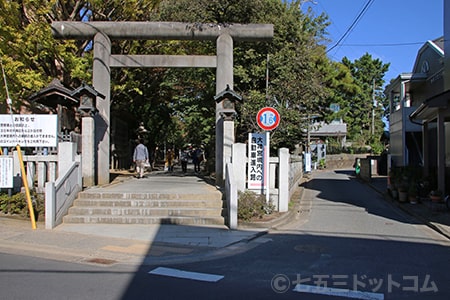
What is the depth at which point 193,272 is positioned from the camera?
649 cm

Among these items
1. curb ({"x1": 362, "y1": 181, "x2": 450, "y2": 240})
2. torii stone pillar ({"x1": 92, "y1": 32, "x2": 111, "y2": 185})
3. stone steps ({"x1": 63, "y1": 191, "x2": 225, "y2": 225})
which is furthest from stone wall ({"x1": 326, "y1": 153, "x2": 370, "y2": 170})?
stone steps ({"x1": 63, "y1": 191, "x2": 225, "y2": 225})

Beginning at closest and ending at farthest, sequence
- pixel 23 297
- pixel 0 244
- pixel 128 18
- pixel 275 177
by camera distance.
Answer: pixel 23 297 → pixel 0 244 → pixel 275 177 → pixel 128 18

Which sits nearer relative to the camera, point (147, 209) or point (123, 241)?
point (123, 241)

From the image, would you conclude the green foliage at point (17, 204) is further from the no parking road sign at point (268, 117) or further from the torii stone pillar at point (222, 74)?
the no parking road sign at point (268, 117)

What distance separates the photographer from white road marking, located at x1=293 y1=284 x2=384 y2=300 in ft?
17.4

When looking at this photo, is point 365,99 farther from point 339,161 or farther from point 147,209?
point 147,209

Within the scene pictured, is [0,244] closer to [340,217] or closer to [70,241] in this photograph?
[70,241]

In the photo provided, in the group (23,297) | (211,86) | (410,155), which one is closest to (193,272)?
(23,297)

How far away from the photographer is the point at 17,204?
10.9 meters

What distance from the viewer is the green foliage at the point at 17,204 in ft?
35.4

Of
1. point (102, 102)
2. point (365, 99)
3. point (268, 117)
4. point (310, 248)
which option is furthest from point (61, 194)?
point (365, 99)

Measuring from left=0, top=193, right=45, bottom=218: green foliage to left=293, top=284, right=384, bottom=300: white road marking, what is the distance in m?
7.92

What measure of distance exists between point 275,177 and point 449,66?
332 inches

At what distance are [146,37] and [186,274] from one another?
33.5 feet
